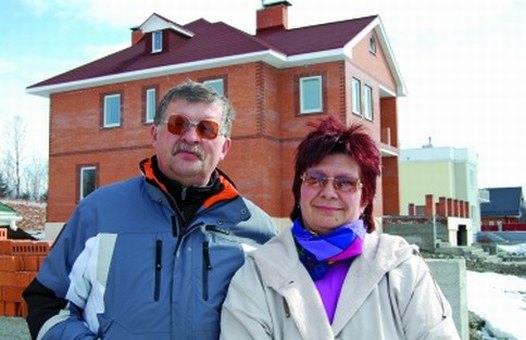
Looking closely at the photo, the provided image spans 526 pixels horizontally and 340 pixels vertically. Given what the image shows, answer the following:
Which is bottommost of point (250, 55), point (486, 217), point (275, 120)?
point (486, 217)

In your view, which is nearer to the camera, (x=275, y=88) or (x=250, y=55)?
(x=250, y=55)

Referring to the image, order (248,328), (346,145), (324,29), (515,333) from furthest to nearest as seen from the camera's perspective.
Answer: (324,29)
(515,333)
(346,145)
(248,328)

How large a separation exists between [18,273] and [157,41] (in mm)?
16182

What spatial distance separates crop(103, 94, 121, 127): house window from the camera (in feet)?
76.7

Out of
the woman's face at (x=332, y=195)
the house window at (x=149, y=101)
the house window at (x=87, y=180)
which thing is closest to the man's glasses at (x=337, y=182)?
the woman's face at (x=332, y=195)

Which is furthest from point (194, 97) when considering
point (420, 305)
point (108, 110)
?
point (108, 110)

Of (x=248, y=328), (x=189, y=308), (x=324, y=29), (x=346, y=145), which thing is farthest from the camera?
(x=324, y=29)

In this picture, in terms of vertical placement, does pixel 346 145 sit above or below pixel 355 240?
above

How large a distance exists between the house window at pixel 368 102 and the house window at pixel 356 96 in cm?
44

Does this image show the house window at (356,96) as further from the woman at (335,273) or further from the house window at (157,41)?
the woman at (335,273)

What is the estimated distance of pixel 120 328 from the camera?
2.63 m

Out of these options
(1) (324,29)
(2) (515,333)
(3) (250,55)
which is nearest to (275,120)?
(3) (250,55)

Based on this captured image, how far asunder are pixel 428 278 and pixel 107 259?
4.61 feet

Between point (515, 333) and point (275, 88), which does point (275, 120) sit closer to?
point (275, 88)
